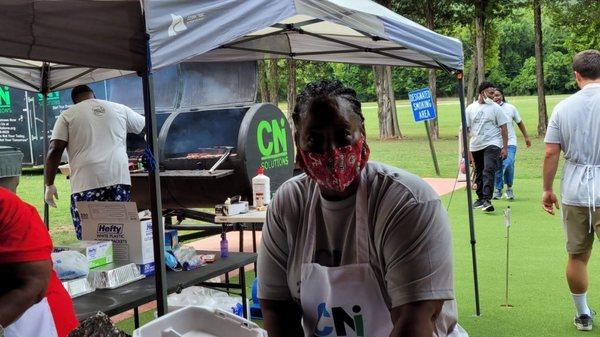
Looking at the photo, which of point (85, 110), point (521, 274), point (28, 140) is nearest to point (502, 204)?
point (521, 274)

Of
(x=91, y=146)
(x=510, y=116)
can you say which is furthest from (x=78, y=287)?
(x=510, y=116)

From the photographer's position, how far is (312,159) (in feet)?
6.73

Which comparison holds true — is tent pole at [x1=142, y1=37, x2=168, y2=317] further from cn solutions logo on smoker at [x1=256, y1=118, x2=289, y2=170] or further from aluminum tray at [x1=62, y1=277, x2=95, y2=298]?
cn solutions logo on smoker at [x1=256, y1=118, x2=289, y2=170]

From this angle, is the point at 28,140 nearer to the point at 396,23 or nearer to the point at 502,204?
the point at 502,204

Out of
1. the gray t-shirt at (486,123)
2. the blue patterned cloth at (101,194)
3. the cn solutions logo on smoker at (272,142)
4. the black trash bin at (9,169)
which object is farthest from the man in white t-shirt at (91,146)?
the gray t-shirt at (486,123)

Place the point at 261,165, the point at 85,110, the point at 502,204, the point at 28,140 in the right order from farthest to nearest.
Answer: the point at 28,140 → the point at 502,204 → the point at 261,165 → the point at 85,110

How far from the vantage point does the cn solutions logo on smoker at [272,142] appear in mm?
8930

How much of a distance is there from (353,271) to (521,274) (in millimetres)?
6116

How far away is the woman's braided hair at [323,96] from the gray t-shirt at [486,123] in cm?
1015

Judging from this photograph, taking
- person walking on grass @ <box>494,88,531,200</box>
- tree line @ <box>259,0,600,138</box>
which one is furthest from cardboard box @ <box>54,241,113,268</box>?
tree line @ <box>259,0,600,138</box>

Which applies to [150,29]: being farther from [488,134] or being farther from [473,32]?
[473,32]

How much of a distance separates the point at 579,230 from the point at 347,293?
3824 mm

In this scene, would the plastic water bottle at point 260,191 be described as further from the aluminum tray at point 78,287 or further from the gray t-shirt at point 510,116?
the gray t-shirt at point 510,116

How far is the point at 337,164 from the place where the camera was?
200 cm
